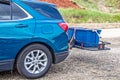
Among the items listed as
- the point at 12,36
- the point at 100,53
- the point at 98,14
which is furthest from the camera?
the point at 98,14

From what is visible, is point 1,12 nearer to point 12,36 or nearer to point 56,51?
point 12,36

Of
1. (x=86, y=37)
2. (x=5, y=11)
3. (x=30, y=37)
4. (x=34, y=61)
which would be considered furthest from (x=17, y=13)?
(x=86, y=37)

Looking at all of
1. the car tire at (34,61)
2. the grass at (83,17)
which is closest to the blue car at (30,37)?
the car tire at (34,61)

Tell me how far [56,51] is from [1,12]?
1433 mm

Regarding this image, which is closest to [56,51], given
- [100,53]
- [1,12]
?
[1,12]

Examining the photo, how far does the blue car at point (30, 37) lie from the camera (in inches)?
268

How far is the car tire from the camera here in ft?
22.9

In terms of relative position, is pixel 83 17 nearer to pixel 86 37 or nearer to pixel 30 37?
pixel 86 37

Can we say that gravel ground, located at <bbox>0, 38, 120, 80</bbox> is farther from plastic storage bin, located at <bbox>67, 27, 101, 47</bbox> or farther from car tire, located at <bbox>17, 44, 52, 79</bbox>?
plastic storage bin, located at <bbox>67, 27, 101, 47</bbox>

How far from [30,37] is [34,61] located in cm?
52

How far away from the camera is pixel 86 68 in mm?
8336

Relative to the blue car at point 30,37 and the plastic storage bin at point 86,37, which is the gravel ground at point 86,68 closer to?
the blue car at point 30,37

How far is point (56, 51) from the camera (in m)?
7.39

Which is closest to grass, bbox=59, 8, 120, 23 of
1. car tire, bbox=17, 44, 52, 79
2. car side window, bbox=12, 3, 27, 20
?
car tire, bbox=17, 44, 52, 79
